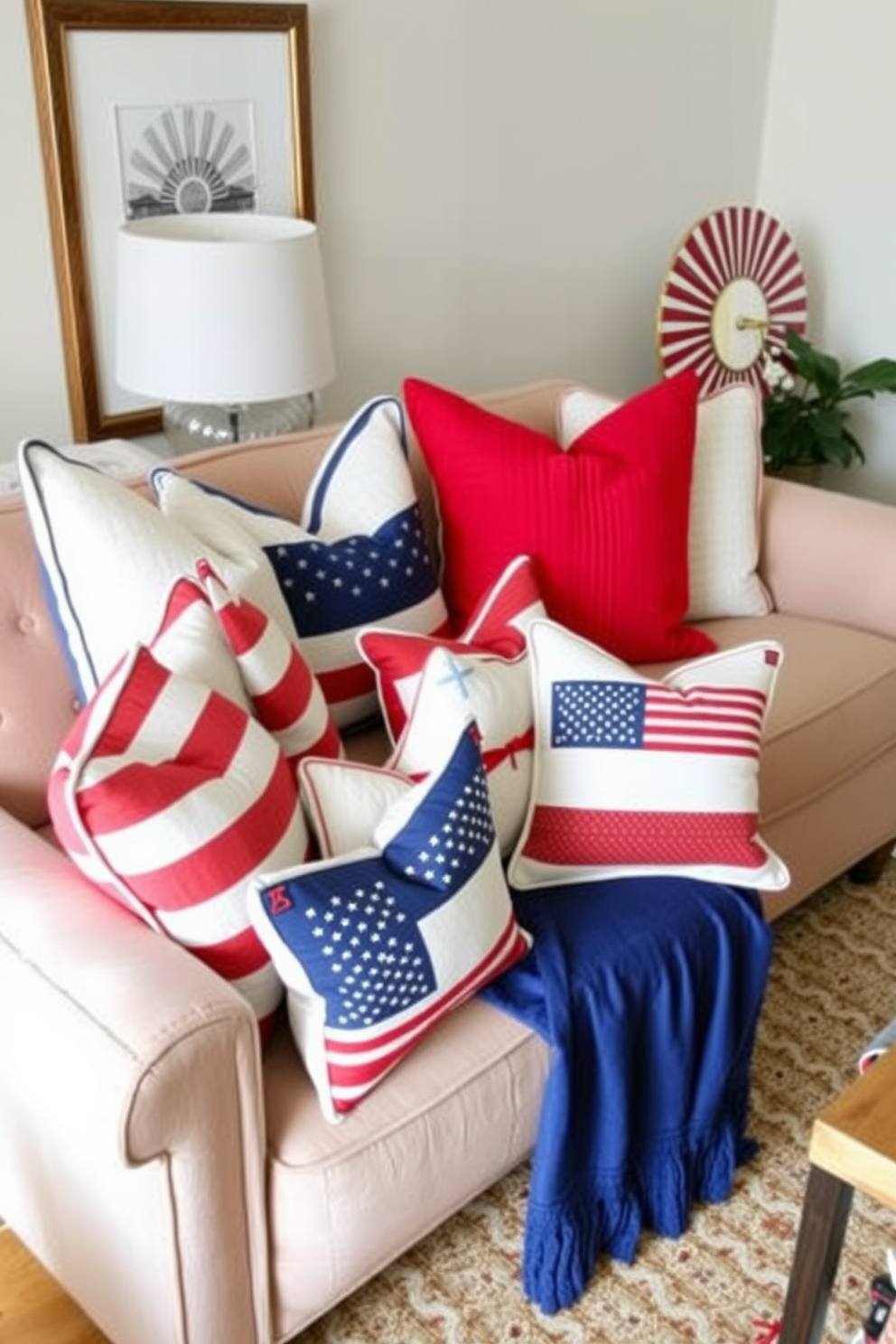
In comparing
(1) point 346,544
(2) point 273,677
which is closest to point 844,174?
(1) point 346,544

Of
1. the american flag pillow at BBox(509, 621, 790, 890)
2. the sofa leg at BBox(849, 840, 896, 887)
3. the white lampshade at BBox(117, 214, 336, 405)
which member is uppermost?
the white lampshade at BBox(117, 214, 336, 405)

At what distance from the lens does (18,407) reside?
2.10 meters

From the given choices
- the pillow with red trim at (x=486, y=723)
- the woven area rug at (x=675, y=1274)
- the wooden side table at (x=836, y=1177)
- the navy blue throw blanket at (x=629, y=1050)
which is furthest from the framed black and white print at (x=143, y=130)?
the wooden side table at (x=836, y=1177)

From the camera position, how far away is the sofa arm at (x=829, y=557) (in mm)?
2133

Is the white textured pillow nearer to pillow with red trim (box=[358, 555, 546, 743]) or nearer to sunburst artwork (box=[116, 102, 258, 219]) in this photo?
pillow with red trim (box=[358, 555, 546, 743])

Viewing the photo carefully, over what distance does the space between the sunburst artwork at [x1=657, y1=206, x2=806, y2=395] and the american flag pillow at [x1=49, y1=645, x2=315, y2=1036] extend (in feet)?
6.68

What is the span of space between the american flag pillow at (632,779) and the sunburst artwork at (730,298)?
1649 millimetres

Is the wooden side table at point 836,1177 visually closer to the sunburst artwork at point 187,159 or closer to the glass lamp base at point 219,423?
the glass lamp base at point 219,423

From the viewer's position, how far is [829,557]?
218cm

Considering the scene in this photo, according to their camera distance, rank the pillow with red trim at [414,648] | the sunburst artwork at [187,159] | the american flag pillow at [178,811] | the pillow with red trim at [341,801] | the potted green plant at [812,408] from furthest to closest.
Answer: the potted green plant at [812,408] → the sunburst artwork at [187,159] → the pillow with red trim at [414,648] → the pillow with red trim at [341,801] → the american flag pillow at [178,811]

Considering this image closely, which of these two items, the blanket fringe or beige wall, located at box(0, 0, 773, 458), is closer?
the blanket fringe

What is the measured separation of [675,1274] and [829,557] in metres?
1.18

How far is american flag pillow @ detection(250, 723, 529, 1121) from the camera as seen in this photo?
46.3 inches

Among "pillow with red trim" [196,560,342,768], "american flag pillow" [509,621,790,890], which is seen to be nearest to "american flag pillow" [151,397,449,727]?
"pillow with red trim" [196,560,342,768]
